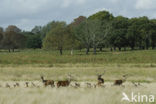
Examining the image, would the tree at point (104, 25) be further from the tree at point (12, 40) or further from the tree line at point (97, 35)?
Answer: the tree at point (12, 40)

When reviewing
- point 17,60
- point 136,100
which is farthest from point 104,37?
point 136,100

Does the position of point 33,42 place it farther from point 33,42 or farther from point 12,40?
point 12,40

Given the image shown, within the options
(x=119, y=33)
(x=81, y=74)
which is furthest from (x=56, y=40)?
(x=81, y=74)

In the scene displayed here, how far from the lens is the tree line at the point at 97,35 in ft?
256

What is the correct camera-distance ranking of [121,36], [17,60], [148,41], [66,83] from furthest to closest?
[148,41] → [121,36] → [17,60] → [66,83]

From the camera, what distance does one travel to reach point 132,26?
10081 centimetres

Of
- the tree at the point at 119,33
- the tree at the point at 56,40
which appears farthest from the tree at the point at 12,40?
the tree at the point at 56,40

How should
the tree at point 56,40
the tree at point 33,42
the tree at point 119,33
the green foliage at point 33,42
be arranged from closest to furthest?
1. the tree at point 56,40
2. the tree at point 119,33
3. the tree at point 33,42
4. the green foliage at point 33,42

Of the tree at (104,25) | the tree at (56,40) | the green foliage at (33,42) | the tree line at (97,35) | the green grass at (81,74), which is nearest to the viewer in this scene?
the green grass at (81,74)

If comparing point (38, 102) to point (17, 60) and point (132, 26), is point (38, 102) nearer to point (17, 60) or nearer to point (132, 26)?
point (17, 60)

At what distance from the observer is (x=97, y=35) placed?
86.8m

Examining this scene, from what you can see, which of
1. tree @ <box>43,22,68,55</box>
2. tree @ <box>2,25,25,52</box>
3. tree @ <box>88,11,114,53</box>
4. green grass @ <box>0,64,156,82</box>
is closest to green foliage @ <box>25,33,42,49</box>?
tree @ <box>2,25,25,52</box>

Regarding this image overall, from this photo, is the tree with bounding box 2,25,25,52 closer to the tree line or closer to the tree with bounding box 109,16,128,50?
the tree line

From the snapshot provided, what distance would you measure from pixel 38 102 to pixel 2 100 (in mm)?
1468
